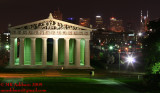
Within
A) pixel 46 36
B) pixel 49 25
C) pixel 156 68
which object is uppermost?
pixel 49 25

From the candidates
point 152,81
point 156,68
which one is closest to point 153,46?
point 156,68

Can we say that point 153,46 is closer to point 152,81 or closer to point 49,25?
point 152,81

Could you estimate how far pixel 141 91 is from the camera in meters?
32.0

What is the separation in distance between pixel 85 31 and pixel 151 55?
2933cm

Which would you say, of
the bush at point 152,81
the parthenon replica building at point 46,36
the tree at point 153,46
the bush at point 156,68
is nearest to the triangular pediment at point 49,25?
the parthenon replica building at point 46,36

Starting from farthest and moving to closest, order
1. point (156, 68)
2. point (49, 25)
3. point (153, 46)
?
point (49, 25), point (153, 46), point (156, 68)

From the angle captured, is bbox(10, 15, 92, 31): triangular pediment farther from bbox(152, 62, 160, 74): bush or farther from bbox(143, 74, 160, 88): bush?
bbox(143, 74, 160, 88): bush

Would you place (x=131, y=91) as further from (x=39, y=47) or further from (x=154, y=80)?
(x=39, y=47)

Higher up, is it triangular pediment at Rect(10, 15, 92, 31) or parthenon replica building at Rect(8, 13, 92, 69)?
triangular pediment at Rect(10, 15, 92, 31)

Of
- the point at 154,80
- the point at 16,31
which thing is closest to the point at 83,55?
the point at 16,31

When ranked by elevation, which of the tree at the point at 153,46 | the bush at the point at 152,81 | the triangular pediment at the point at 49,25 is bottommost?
the bush at the point at 152,81

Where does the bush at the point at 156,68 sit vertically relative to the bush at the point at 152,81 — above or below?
above

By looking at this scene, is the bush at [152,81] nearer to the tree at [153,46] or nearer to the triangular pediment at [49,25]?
the tree at [153,46]

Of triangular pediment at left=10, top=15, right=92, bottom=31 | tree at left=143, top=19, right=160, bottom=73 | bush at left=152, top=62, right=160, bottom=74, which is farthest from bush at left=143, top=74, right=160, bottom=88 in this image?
triangular pediment at left=10, top=15, right=92, bottom=31
